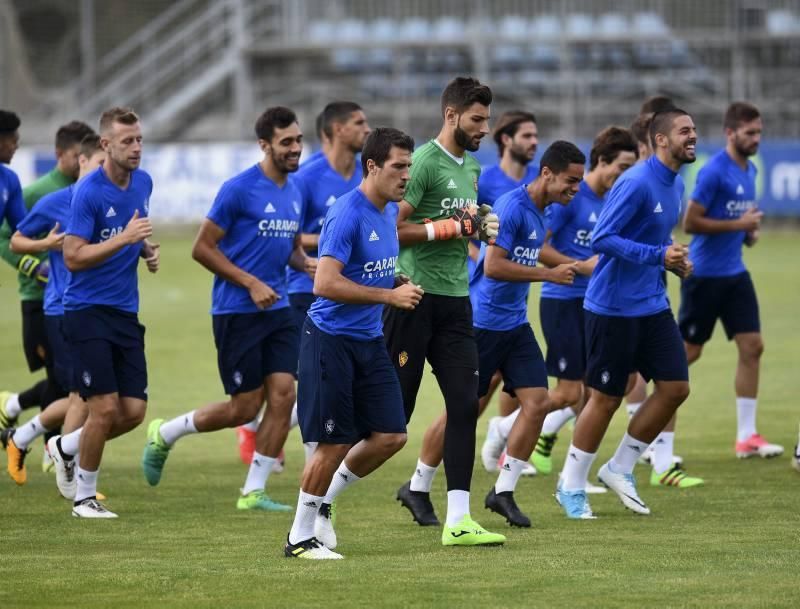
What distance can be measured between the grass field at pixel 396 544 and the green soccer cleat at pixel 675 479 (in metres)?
0.15

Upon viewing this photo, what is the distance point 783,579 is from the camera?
24.0 ft

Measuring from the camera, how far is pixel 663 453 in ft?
37.0

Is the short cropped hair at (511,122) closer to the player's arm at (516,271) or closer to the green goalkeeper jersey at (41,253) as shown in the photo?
the player's arm at (516,271)

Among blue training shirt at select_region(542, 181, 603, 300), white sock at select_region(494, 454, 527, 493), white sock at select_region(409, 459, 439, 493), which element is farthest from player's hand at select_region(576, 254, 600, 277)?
white sock at select_region(409, 459, 439, 493)

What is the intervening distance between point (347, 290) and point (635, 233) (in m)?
2.47

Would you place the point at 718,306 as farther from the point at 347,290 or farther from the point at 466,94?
the point at 347,290

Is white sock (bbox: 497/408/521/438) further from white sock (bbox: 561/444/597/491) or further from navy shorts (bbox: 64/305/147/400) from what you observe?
navy shorts (bbox: 64/305/147/400)

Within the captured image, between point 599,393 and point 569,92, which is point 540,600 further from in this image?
point 569,92

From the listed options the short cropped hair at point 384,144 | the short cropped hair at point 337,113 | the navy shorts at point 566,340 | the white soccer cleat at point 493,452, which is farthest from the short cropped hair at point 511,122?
the short cropped hair at point 384,144

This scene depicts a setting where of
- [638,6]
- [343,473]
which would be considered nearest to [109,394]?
[343,473]

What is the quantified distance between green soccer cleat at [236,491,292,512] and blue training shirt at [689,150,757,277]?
4320mm

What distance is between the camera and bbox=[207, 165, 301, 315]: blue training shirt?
407 inches

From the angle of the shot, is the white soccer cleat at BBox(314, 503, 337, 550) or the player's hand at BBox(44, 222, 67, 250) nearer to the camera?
the white soccer cleat at BBox(314, 503, 337, 550)

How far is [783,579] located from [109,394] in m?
4.68
